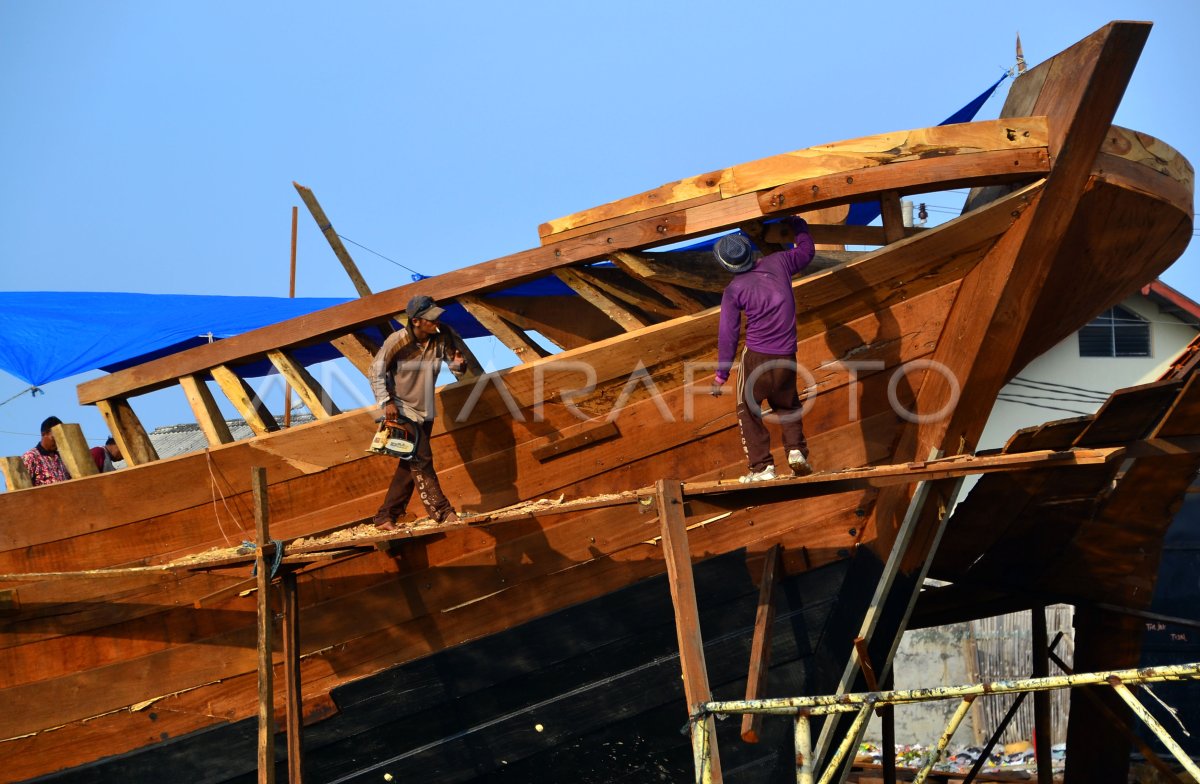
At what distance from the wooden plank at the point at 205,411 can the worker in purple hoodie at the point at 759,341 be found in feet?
9.28

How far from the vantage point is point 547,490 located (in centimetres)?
613

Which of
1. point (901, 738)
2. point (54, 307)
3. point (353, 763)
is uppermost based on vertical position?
point (54, 307)

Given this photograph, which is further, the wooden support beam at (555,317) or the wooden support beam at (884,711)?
the wooden support beam at (555,317)

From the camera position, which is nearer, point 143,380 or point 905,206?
point 143,380

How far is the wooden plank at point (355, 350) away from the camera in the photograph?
6.33 metres

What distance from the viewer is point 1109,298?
6.87 meters

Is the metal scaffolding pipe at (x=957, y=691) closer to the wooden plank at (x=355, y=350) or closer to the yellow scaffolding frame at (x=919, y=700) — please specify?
the yellow scaffolding frame at (x=919, y=700)

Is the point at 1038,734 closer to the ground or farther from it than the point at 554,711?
closer to the ground

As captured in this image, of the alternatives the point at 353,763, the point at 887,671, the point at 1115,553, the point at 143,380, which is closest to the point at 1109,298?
the point at 1115,553

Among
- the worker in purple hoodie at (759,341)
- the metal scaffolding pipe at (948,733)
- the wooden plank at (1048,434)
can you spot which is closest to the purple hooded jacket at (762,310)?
the worker in purple hoodie at (759,341)

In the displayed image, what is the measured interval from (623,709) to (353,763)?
152 centimetres

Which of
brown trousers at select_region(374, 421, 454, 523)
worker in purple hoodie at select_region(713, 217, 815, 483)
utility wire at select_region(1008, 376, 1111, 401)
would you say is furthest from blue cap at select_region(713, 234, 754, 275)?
utility wire at select_region(1008, 376, 1111, 401)

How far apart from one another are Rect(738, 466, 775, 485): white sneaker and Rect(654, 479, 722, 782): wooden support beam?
11.6 inches

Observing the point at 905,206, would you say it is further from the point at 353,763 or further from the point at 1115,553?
the point at 353,763
